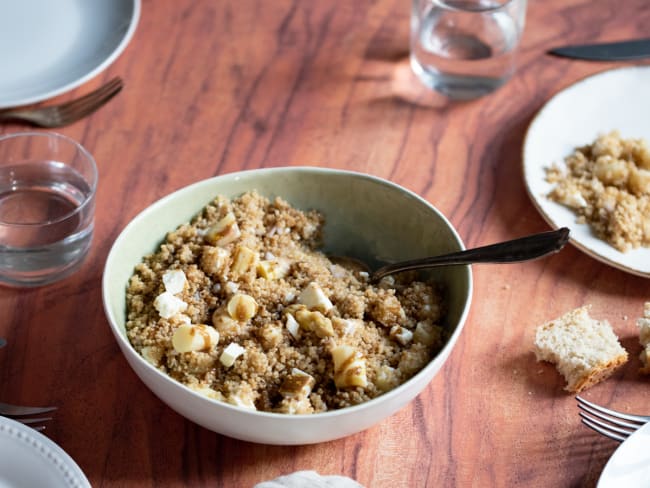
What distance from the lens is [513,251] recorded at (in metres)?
1.11

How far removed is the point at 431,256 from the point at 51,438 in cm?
57

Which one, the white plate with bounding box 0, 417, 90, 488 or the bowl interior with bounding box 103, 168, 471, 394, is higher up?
the bowl interior with bounding box 103, 168, 471, 394

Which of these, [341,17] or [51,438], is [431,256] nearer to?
[51,438]

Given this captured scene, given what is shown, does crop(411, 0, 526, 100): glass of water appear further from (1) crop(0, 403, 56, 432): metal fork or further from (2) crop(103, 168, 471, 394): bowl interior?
(1) crop(0, 403, 56, 432): metal fork

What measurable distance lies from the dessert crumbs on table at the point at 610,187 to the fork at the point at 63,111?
83 cm

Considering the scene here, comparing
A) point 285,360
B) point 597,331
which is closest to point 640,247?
point 597,331

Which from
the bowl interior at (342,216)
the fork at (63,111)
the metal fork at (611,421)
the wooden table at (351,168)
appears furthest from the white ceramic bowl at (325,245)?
the fork at (63,111)

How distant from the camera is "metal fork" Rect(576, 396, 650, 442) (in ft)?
3.58

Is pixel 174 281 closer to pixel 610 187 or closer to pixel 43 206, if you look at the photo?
pixel 43 206

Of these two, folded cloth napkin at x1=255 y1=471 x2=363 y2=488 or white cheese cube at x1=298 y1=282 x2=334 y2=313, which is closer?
folded cloth napkin at x1=255 y1=471 x2=363 y2=488

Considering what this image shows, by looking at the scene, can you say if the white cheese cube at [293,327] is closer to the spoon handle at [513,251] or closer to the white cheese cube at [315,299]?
the white cheese cube at [315,299]

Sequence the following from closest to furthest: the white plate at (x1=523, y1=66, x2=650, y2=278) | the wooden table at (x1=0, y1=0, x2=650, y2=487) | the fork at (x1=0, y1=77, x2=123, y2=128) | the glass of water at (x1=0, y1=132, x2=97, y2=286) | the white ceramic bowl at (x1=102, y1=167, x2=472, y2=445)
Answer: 1. the white ceramic bowl at (x1=102, y1=167, x2=472, y2=445)
2. the wooden table at (x1=0, y1=0, x2=650, y2=487)
3. the glass of water at (x1=0, y1=132, x2=97, y2=286)
4. the white plate at (x1=523, y1=66, x2=650, y2=278)
5. the fork at (x1=0, y1=77, x2=123, y2=128)

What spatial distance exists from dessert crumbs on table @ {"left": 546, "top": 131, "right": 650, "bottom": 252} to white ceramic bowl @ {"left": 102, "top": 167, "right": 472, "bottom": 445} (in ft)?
1.01

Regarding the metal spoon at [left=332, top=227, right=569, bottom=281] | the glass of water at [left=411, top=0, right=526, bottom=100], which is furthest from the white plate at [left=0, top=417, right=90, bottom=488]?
the glass of water at [left=411, top=0, right=526, bottom=100]
